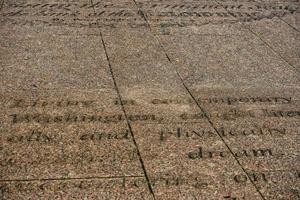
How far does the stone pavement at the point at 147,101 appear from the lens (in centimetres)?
449

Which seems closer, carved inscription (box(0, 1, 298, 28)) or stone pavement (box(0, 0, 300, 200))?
stone pavement (box(0, 0, 300, 200))

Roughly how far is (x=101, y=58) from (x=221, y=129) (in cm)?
230

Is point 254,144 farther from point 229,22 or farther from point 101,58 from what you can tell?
point 229,22

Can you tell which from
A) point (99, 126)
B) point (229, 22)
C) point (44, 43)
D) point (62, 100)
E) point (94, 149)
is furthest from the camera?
point (229, 22)

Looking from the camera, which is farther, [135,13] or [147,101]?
[135,13]

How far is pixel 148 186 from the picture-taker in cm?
438

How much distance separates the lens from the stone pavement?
4.49 metres

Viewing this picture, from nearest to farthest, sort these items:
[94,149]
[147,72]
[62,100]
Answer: [94,149]
[62,100]
[147,72]

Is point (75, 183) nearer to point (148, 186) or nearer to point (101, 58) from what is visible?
point (148, 186)

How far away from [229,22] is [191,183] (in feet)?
15.1

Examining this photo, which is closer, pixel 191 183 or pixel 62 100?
pixel 191 183

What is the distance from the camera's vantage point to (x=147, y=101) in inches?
230

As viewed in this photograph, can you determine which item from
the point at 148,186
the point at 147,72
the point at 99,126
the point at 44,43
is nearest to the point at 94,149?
the point at 99,126

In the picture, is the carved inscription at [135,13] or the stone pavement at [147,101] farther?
the carved inscription at [135,13]
